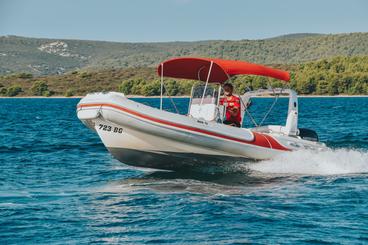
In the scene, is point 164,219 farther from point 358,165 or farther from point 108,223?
point 358,165

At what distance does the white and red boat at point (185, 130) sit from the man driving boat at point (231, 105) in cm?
25

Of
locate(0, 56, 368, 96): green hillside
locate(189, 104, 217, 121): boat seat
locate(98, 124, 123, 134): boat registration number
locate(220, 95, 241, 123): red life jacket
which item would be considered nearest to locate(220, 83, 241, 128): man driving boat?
locate(220, 95, 241, 123): red life jacket

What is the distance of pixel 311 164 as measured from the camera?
17.3 m

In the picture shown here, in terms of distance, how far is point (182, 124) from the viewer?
1526cm

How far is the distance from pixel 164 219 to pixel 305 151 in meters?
7.08

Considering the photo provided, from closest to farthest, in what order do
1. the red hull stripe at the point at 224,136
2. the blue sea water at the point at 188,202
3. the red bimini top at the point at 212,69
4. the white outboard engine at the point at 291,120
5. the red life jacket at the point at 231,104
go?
the blue sea water at the point at 188,202, the red hull stripe at the point at 224,136, the red bimini top at the point at 212,69, the red life jacket at the point at 231,104, the white outboard engine at the point at 291,120

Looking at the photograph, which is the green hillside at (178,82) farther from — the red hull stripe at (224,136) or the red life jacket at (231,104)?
the red life jacket at (231,104)

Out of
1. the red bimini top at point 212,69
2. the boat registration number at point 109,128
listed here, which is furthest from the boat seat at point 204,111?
the boat registration number at point 109,128

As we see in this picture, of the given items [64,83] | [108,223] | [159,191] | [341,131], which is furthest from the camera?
[64,83]

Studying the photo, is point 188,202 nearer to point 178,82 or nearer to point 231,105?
point 231,105

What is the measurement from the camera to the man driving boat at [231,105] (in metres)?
16.7

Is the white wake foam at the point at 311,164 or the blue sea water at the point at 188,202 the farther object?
the white wake foam at the point at 311,164

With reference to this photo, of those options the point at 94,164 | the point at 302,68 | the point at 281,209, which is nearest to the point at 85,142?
the point at 94,164

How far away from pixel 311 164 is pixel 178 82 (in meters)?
109
